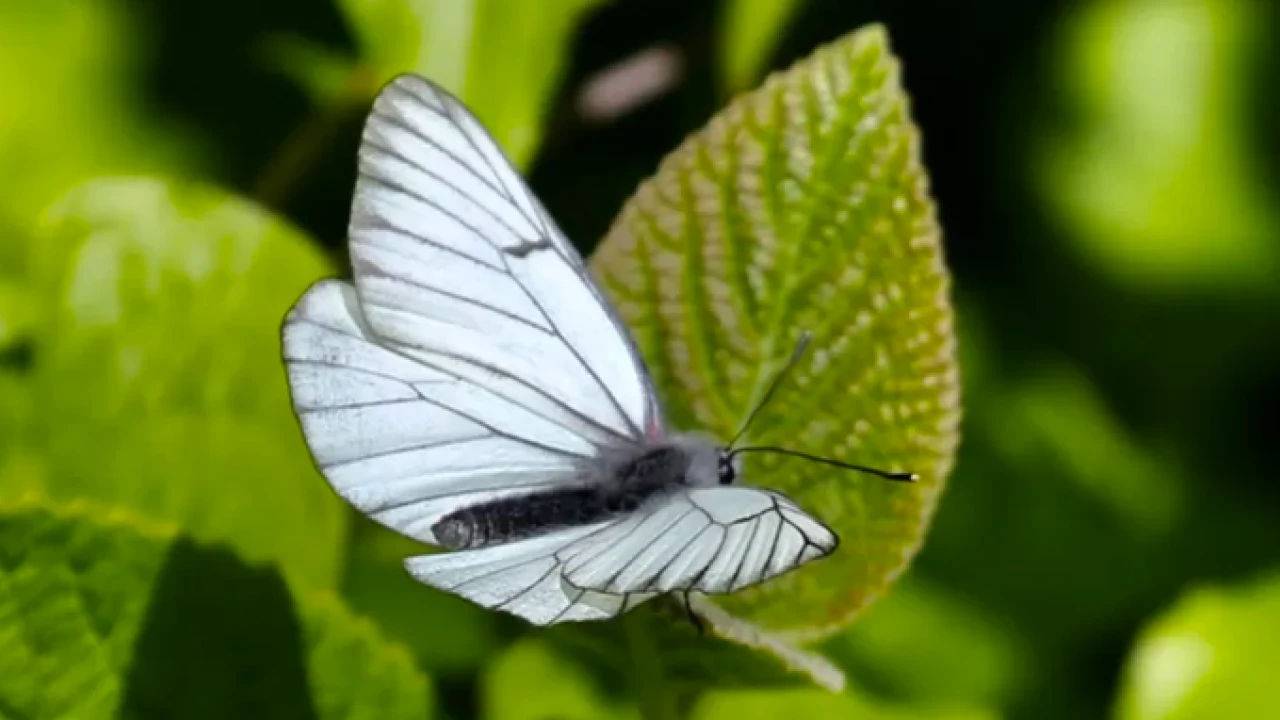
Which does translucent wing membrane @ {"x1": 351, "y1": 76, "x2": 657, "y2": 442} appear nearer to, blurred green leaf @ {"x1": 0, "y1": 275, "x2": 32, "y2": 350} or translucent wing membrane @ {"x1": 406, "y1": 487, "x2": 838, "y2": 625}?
translucent wing membrane @ {"x1": 406, "y1": 487, "x2": 838, "y2": 625}

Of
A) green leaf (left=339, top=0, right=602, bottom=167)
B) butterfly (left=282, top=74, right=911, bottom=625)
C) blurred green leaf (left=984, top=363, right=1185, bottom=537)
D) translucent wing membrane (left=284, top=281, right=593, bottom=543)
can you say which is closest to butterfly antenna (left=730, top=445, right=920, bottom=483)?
butterfly (left=282, top=74, right=911, bottom=625)

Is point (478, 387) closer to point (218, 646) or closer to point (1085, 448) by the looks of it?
point (218, 646)

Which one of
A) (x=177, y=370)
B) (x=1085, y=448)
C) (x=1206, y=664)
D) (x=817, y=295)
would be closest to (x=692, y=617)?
(x=817, y=295)

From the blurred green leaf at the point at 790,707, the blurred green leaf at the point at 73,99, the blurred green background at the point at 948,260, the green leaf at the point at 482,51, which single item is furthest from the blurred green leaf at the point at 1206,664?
the blurred green leaf at the point at 73,99

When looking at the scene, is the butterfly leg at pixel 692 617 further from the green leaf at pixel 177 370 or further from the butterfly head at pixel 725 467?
the green leaf at pixel 177 370

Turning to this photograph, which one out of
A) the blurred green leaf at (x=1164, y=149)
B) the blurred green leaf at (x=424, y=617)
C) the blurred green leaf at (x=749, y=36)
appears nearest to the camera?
the blurred green leaf at (x=749, y=36)

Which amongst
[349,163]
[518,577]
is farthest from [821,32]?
[518,577]

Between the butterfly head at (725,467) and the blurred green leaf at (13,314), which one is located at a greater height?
the blurred green leaf at (13,314)

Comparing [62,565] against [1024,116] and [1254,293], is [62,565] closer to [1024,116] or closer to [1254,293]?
[1024,116]
